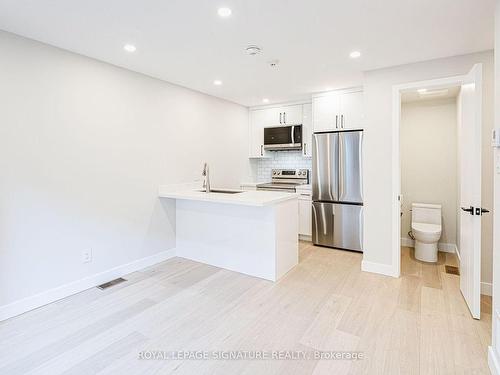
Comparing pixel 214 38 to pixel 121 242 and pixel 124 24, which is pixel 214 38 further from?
pixel 121 242

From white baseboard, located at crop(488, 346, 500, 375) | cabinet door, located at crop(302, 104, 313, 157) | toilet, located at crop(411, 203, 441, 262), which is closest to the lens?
white baseboard, located at crop(488, 346, 500, 375)

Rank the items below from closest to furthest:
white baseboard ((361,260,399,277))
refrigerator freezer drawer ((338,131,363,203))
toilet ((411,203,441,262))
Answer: white baseboard ((361,260,399,277)) < toilet ((411,203,441,262)) < refrigerator freezer drawer ((338,131,363,203))

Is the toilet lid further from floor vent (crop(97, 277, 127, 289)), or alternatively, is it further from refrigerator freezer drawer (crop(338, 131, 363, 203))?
floor vent (crop(97, 277, 127, 289))

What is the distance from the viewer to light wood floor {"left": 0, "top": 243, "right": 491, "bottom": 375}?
70.8 inches

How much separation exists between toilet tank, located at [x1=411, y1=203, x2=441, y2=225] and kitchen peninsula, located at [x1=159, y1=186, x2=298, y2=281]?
6.36ft

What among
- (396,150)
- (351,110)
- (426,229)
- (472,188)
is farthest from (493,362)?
(351,110)

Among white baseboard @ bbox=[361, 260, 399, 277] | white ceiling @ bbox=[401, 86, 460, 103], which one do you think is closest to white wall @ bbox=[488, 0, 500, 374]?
white baseboard @ bbox=[361, 260, 399, 277]

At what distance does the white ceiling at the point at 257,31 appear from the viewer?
6.47 feet

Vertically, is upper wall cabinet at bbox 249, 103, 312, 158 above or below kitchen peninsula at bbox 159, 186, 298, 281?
above

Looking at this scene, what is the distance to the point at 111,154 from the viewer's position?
3.11 metres

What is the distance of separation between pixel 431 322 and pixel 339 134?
8.57ft

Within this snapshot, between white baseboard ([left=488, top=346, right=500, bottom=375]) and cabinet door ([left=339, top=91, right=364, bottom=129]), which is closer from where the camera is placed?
white baseboard ([left=488, top=346, right=500, bottom=375])

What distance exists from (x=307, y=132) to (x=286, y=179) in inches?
38.1

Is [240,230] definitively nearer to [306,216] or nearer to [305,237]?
[306,216]
